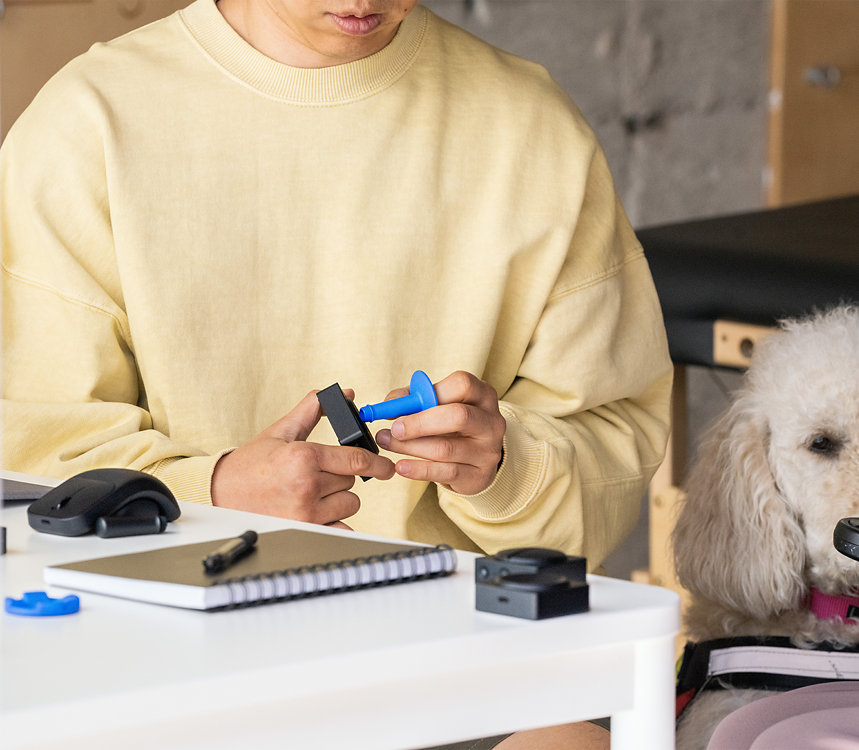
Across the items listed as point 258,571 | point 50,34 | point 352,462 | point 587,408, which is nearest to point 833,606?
point 587,408

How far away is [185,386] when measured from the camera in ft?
4.05

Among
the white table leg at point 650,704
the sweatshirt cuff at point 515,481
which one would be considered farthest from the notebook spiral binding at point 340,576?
the sweatshirt cuff at point 515,481

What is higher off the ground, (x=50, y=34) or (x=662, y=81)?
(x=662, y=81)

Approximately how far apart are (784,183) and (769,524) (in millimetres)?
2306

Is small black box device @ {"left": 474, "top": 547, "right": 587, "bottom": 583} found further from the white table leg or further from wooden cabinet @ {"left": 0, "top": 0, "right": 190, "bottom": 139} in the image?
wooden cabinet @ {"left": 0, "top": 0, "right": 190, "bottom": 139}

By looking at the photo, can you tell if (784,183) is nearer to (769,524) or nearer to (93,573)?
(769,524)

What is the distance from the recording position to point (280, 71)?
49.9 inches

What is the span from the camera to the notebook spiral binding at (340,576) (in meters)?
0.54

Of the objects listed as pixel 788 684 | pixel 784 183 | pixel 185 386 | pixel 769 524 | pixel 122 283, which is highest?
pixel 784 183

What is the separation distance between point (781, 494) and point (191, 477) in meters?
0.64

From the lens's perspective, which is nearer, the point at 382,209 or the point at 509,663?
the point at 509,663

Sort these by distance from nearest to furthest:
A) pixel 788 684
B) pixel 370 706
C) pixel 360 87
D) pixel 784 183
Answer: pixel 370 706
pixel 788 684
pixel 360 87
pixel 784 183

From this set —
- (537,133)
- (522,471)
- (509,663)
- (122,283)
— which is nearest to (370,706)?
(509,663)

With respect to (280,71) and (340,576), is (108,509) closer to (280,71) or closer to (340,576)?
(340,576)
